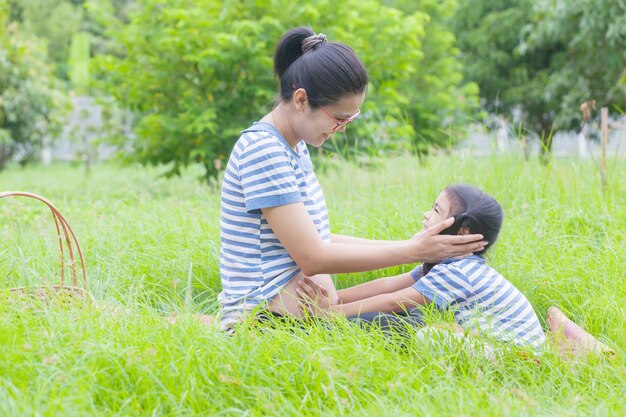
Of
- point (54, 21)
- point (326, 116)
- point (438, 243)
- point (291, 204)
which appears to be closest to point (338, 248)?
point (291, 204)

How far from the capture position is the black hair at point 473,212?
2.82m

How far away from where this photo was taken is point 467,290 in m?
2.79

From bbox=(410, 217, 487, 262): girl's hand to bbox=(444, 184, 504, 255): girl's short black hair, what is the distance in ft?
0.60

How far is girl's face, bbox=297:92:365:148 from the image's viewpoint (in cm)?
267

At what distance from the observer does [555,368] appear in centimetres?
250

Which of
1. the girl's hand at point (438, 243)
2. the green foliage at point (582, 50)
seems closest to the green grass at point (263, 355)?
the girl's hand at point (438, 243)

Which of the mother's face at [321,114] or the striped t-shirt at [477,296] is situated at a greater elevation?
the mother's face at [321,114]

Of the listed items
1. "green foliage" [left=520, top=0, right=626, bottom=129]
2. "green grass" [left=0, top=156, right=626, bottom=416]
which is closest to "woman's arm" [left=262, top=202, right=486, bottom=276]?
"green grass" [left=0, top=156, right=626, bottom=416]

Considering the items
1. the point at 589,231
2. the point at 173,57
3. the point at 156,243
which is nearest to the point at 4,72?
the point at 173,57

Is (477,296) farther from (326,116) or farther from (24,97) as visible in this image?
(24,97)

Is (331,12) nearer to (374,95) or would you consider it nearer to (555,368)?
(374,95)

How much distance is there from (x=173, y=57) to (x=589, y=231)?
444 centimetres

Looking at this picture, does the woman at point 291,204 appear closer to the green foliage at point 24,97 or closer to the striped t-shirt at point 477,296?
the striped t-shirt at point 477,296

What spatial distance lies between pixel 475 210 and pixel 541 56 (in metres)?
10.4
